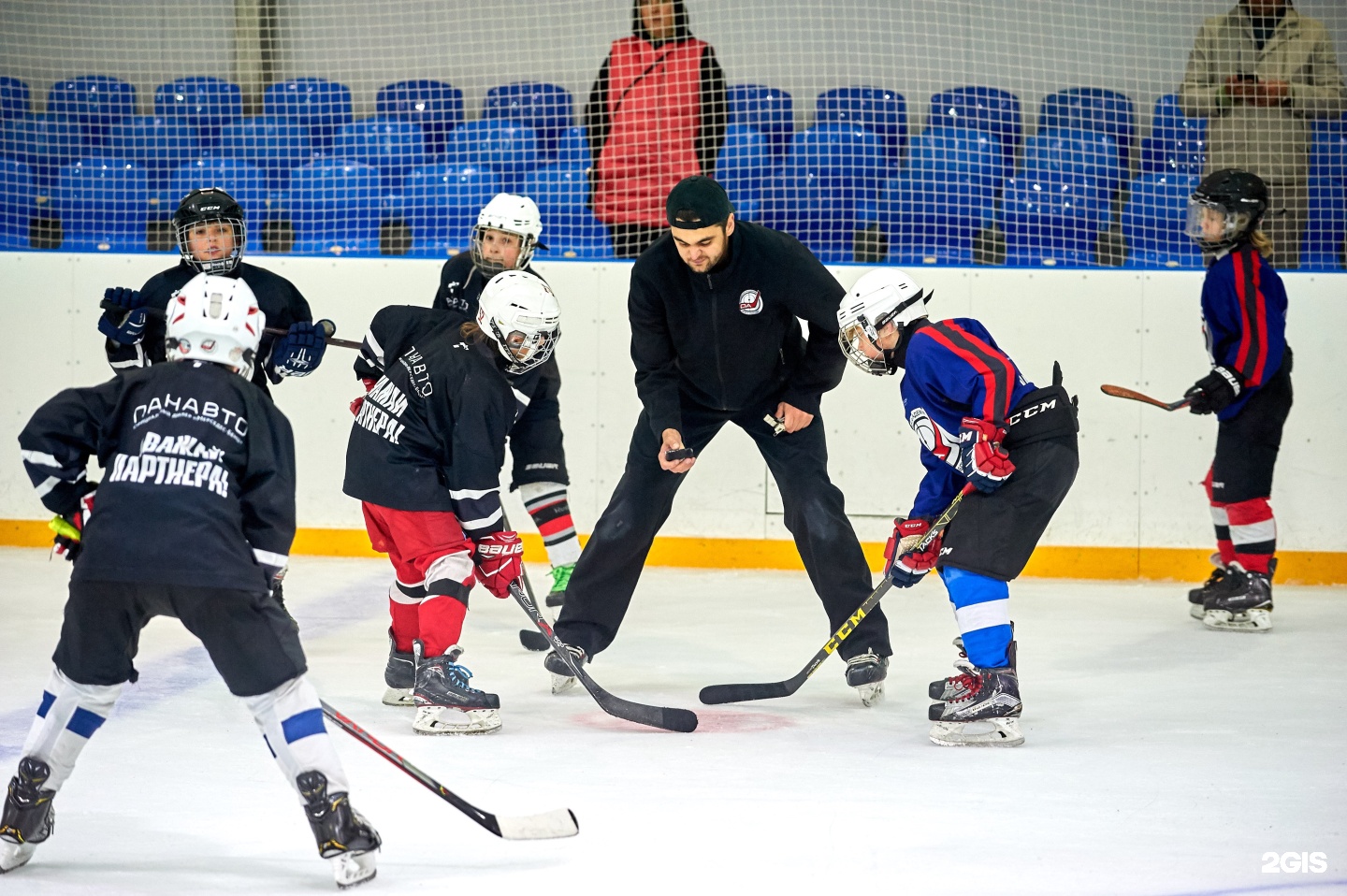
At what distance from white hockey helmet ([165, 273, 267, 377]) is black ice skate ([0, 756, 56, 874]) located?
75 centimetres

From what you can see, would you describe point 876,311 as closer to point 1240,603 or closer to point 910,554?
point 910,554

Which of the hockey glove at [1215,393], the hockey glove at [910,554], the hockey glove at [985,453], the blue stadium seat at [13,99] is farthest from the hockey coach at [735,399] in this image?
the blue stadium seat at [13,99]

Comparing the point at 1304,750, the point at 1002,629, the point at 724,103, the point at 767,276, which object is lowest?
the point at 1304,750

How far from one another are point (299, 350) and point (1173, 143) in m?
4.17

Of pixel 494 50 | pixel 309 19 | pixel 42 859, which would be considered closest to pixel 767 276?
pixel 42 859

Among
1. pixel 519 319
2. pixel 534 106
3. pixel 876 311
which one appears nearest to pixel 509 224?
pixel 519 319

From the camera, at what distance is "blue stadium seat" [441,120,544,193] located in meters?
6.73

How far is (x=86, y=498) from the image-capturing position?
8.84ft

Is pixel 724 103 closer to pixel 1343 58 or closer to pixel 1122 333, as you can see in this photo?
pixel 1122 333

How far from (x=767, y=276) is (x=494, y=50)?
151 inches

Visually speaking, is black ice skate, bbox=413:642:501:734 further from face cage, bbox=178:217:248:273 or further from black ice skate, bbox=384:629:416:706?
face cage, bbox=178:217:248:273

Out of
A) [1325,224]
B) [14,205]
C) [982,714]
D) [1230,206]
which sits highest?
[1230,206]

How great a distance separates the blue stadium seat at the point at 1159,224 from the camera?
612 centimetres

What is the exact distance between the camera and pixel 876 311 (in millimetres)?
3498
